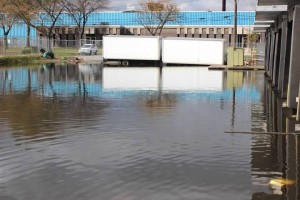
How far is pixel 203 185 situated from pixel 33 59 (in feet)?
154

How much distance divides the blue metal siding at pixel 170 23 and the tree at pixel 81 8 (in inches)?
185

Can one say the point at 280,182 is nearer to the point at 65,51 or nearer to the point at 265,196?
the point at 265,196

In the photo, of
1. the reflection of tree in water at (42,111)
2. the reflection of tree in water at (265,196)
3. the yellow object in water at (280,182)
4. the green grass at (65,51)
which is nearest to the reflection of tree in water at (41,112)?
the reflection of tree in water at (42,111)

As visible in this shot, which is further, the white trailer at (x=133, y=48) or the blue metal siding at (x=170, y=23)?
the blue metal siding at (x=170, y=23)

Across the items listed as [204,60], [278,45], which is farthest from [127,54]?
[278,45]

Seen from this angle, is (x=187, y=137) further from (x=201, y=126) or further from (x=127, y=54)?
(x=127, y=54)

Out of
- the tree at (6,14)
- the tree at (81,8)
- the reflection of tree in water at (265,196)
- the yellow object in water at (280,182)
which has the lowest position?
the reflection of tree in water at (265,196)

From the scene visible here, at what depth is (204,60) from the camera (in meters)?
49.5

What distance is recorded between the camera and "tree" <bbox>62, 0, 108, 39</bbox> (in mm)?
81900

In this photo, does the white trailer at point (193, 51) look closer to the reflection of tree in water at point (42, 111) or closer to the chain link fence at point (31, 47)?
the chain link fence at point (31, 47)

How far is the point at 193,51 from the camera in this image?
49.8m

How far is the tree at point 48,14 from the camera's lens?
75875 millimetres

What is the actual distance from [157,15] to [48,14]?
1923 centimetres

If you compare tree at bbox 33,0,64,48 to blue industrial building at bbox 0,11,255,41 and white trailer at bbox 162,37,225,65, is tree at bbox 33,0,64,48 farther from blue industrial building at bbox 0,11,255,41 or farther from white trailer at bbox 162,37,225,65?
white trailer at bbox 162,37,225,65
